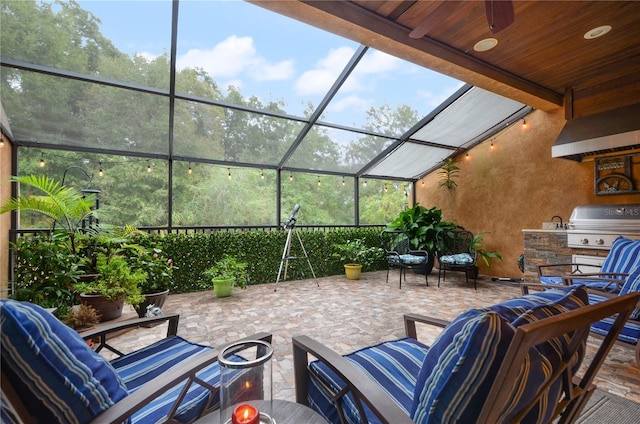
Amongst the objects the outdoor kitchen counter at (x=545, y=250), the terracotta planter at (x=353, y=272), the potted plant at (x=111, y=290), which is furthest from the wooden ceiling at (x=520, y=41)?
the terracotta planter at (x=353, y=272)

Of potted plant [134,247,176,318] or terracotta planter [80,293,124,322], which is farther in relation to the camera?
potted plant [134,247,176,318]

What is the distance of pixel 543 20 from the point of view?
2.89 metres

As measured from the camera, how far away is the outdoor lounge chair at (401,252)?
17.2ft

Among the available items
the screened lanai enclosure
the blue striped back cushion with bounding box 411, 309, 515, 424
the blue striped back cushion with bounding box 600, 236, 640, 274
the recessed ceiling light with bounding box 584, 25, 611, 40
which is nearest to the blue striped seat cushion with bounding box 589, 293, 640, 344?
the blue striped back cushion with bounding box 600, 236, 640, 274

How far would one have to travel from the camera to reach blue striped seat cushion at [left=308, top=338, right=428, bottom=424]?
46.1 inches

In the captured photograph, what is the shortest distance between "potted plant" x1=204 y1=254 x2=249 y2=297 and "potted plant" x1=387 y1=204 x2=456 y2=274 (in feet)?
11.2

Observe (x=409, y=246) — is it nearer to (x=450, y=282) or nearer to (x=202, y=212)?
(x=450, y=282)

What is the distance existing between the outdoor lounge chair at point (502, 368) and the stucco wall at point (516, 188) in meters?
4.87

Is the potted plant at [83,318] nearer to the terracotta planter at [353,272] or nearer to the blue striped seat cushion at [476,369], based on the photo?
the blue striped seat cushion at [476,369]

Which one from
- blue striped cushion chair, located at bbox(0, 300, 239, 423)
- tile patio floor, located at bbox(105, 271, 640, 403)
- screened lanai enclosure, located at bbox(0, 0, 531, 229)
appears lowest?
tile patio floor, located at bbox(105, 271, 640, 403)

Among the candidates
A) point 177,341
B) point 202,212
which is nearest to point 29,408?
point 177,341

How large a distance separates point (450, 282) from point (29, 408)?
221 inches

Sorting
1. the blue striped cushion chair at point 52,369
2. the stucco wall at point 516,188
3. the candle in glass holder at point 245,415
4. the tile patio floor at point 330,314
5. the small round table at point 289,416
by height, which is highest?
the stucco wall at point 516,188

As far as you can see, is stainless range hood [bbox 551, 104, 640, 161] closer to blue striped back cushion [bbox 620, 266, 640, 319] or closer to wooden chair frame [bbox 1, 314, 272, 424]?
blue striped back cushion [bbox 620, 266, 640, 319]
